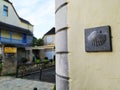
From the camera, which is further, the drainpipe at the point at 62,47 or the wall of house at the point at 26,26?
the wall of house at the point at 26,26

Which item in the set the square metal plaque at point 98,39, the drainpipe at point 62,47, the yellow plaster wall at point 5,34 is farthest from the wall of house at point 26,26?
the square metal plaque at point 98,39

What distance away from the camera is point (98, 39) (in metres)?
1.74

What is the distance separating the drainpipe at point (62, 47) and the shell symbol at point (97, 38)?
13.2 inches

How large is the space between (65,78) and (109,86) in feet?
1.81

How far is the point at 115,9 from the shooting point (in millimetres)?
1625

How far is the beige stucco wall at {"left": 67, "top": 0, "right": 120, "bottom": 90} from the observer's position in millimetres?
1616

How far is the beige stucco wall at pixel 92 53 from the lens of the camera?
5.30ft

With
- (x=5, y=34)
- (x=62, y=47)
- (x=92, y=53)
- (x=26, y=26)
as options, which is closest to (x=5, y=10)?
(x=5, y=34)

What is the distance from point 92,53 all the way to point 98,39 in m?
0.16

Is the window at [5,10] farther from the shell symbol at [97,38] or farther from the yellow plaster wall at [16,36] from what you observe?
the shell symbol at [97,38]

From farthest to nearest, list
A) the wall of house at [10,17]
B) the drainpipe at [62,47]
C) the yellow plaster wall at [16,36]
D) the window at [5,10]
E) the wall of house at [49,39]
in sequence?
the wall of house at [49,39] < the yellow plaster wall at [16,36] < the window at [5,10] < the wall of house at [10,17] < the drainpipe at [62,47]

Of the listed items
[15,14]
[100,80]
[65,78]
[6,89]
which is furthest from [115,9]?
[15,14]

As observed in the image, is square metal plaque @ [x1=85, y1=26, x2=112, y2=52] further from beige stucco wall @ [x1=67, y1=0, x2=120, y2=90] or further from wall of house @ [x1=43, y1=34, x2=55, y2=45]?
wall of house @ [x1=43, y1=34, x2=55, y2=45]

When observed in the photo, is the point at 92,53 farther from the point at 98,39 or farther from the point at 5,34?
the point at 5,34
